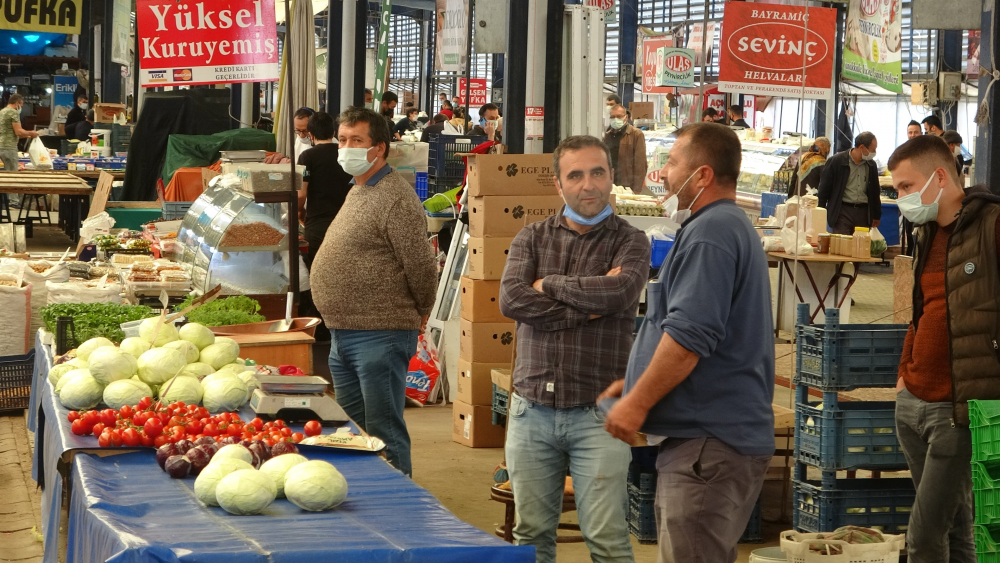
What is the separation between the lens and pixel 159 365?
4309mm

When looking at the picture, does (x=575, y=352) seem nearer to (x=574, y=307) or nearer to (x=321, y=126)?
(x=574, y=307)

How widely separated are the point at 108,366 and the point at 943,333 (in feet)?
10.2

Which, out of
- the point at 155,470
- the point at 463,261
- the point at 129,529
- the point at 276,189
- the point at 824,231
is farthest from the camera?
the point at 824,231

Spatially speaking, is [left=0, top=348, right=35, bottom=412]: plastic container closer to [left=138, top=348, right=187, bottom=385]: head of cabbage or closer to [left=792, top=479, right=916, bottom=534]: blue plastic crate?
[left=138, top=348, right=187, bottom=385]: head of cabbage

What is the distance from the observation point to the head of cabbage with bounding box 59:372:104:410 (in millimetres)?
4191

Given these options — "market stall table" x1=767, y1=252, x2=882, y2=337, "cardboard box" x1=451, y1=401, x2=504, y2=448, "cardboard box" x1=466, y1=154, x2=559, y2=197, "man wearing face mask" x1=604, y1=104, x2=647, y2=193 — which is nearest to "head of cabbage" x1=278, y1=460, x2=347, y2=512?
"cardboard box" x1=466, y1=154, x2=559, y2=197

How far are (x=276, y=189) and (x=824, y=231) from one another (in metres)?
6.09

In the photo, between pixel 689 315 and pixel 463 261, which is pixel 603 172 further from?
pixel 463 261

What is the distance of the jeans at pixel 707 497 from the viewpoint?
3020 mm

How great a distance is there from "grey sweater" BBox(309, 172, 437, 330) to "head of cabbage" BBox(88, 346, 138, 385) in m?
1.03

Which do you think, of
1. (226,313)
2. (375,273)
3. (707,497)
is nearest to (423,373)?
(226,313)

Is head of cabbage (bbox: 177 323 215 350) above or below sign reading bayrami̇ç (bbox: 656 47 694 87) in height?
below

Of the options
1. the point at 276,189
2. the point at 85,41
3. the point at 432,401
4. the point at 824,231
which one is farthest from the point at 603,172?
Result: the point at 85,41

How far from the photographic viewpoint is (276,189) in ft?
26.4
